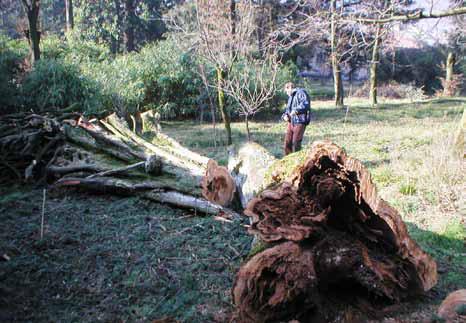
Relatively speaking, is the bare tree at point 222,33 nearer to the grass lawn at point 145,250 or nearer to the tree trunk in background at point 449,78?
the grass lawn at point 145,250

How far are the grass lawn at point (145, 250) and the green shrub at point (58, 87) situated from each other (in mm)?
7549

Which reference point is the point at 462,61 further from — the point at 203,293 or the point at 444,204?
the point at 203,293

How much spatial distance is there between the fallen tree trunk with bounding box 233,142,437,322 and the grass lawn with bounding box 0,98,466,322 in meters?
0.28

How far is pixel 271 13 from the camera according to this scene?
24.2 m

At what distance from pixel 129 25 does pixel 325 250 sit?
1310 inches

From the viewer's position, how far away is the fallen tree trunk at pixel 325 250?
9.73ft

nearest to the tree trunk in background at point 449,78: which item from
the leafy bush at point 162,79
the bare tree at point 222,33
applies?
the leafy bush at point 162,79

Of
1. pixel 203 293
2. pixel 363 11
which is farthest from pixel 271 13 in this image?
pixel 203 293

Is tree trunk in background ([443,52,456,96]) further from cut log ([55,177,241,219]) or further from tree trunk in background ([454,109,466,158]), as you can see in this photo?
cut log ([55,177,241,219])

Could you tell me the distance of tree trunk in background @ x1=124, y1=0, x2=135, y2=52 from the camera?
1312 inches

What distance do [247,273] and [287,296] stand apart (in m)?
0.30

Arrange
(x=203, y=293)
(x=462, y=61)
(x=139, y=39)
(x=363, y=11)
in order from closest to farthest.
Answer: (x=203, y=293) < (x=363, y=11) < (x=462, y=61) < (x=139, y=39)

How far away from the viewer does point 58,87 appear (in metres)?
13.9

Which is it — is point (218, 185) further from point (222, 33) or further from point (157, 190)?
point (222, 33)
